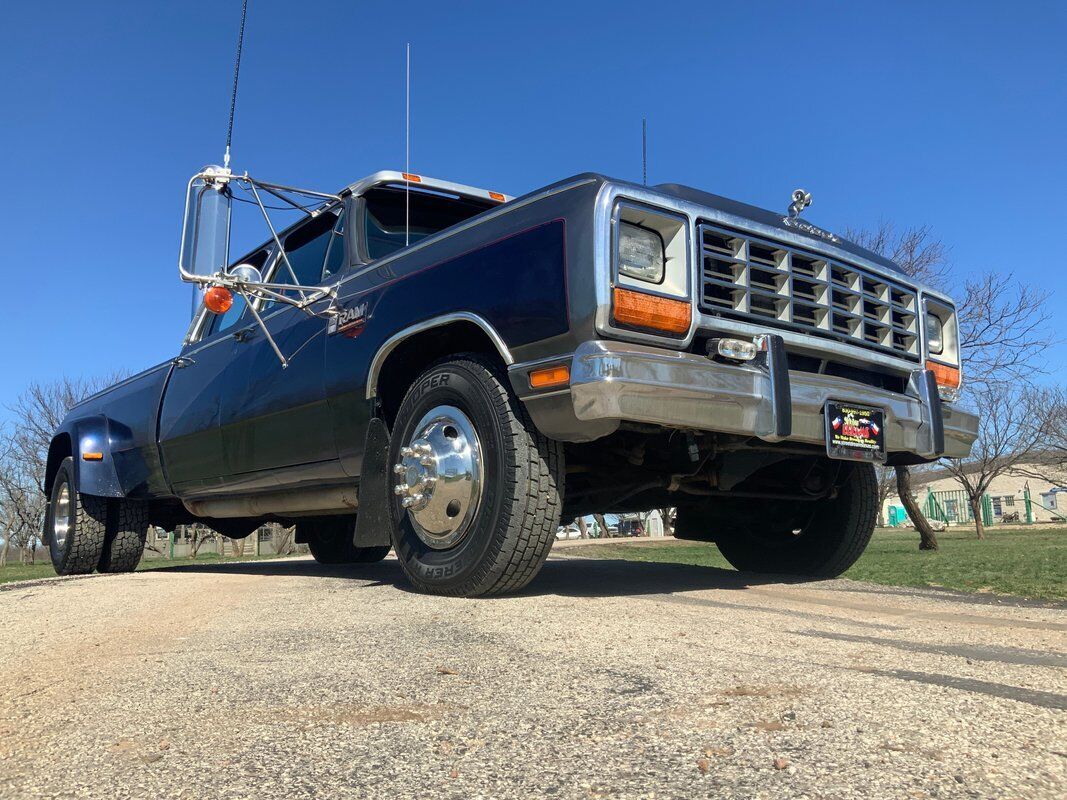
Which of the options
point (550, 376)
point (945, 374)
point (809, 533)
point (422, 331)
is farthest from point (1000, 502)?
point (550, 376)

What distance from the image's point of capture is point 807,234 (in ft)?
12.4

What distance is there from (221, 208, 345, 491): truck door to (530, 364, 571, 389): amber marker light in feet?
5.27

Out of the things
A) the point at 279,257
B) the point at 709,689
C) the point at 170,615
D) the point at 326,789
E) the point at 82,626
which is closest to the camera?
the point at 326,789

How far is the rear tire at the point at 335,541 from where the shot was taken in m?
7.37

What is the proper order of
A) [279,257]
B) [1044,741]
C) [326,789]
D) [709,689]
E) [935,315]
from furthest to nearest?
[279,257]
[935,315]
[709,689]
[1044,741]
[326,789]

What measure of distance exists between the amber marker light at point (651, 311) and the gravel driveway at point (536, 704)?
1.08 metres

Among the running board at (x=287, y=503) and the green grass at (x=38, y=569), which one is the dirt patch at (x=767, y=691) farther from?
the green grass at (x=38, y=569)

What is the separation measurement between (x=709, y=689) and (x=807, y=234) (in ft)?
8.58

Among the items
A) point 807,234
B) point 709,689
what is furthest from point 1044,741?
point 807,234

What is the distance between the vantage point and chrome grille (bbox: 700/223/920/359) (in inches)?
132

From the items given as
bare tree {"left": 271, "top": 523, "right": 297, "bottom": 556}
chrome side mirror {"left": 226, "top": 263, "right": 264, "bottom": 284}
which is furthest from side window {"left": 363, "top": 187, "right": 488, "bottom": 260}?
bare tree {"left": 271, "top": 523, "right": 297, "bottom": 556}

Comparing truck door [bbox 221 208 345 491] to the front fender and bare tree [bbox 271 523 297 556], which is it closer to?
the front fender

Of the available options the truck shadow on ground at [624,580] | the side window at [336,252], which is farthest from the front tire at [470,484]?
the side window at [336,252]

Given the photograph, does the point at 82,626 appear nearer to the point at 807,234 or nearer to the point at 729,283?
the point at 729,283
